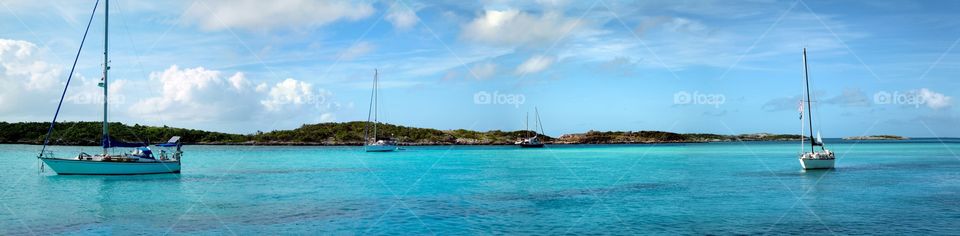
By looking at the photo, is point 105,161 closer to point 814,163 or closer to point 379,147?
point 814,163

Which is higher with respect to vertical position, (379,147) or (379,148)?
(379,147)

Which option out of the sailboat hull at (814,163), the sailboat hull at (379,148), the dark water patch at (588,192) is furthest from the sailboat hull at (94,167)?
the sailboat hull at (379,148)

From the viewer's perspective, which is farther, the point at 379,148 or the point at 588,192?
the point at 379,148

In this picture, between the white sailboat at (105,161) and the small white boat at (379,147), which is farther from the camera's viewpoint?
the small white boat at (379,147)

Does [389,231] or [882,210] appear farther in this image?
[882,210]

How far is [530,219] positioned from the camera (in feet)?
90.0

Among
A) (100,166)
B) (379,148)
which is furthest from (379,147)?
(100,166)

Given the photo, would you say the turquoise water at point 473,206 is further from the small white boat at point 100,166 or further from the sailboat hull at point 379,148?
the sailboat hull at point 379,148

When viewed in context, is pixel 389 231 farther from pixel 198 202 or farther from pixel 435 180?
pixel 435 180

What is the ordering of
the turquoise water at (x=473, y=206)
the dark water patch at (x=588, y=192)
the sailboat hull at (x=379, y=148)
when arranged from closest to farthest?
the turquoise water at (x=473, y=206)
the dark water patch at (x=588, y=192)
the sailboat hull at (x=379, y=148)

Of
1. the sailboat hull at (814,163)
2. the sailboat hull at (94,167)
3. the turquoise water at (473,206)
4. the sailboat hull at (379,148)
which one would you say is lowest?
the turquoise water at (473,206)

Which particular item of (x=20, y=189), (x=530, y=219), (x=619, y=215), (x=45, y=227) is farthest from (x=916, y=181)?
(x=20, y=189)

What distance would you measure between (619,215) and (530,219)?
14.4ft

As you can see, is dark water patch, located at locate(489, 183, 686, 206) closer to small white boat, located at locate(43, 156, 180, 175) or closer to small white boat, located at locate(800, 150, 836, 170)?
small white boat, located at locate(800, 150, 836, 170)
